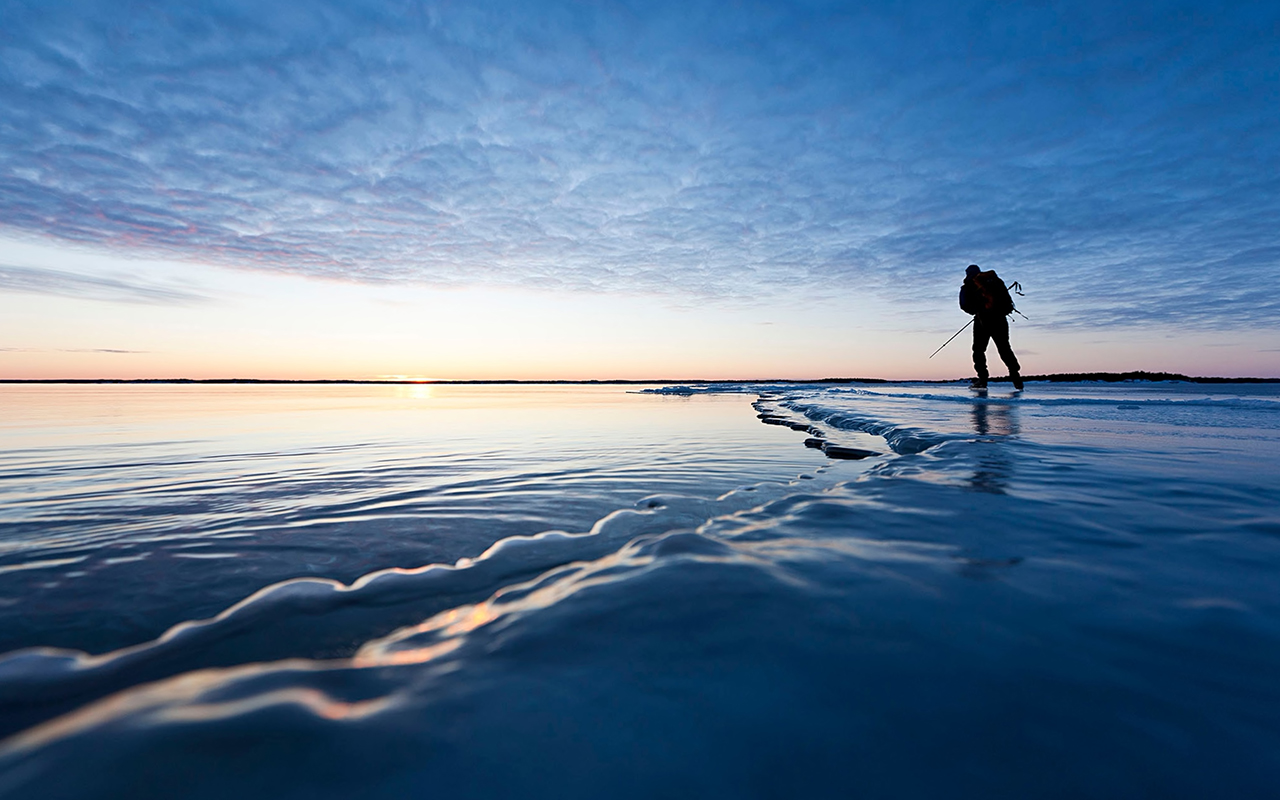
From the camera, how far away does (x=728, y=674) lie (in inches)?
50.8

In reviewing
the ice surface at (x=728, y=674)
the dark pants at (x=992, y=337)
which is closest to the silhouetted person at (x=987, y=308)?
the dark pants at (x=992, y=337)

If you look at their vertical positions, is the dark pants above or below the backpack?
below

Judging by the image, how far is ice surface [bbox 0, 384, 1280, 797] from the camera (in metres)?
0.99

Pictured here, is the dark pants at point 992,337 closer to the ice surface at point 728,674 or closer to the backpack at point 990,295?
the backpack at point 990,295

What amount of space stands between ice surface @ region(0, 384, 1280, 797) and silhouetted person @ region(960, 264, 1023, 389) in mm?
14466

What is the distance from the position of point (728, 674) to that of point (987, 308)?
56.0ft

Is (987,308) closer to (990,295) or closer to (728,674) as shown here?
(990,295)

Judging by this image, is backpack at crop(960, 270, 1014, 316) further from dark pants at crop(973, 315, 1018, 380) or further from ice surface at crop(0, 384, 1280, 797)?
ice surface at crop(0, 384, 1280, 797)

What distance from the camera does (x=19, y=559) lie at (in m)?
2.55

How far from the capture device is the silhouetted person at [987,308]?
14.9m

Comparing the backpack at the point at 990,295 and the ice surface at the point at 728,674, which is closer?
the ice surface at the point at 728,674

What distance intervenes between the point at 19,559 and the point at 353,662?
2.44 metres

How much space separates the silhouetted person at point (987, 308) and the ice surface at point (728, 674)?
14466 millimetres

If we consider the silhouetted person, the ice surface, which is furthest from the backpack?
the ice surface
